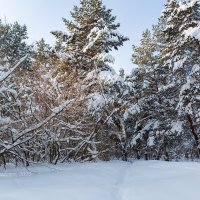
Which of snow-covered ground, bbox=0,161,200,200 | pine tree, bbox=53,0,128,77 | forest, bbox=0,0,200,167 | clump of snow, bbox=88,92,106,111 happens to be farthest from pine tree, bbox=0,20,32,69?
snow-covered ground, bbox=0,161,200,200

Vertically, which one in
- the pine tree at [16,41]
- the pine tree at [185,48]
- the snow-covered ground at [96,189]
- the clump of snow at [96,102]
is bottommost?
the snow-covered ground at [96,189]

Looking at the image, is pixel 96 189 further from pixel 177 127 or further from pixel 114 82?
pixel 177 127

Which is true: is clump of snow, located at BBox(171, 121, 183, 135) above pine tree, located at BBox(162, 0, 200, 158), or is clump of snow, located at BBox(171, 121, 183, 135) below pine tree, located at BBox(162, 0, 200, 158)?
below

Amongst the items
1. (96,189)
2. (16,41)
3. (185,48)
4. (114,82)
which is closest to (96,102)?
(114,82)

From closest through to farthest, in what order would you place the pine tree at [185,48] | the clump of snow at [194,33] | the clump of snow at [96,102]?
the clump of snow at [194,33] < the clump of snow at [96,102] < the pine tree at [185,48]

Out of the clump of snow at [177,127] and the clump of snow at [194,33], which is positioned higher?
the clump of snow at [194,33]

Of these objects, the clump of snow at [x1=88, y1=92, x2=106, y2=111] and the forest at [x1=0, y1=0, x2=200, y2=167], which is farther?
the clump of snow at [x1=88, y1=92, x2=106, y2=111]

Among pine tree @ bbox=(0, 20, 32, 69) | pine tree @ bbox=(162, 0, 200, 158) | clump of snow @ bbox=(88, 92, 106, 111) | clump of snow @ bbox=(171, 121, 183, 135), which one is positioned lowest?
clump of snow @ bbox=(171, 121, 183, 135)

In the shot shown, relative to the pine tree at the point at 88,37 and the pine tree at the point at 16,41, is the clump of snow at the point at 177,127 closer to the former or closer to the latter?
the pine tree at the point at 88,37

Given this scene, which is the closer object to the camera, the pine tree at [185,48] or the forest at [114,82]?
the forest at [114,82]

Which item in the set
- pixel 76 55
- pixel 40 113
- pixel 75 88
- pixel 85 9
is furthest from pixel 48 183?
pixel 85 9

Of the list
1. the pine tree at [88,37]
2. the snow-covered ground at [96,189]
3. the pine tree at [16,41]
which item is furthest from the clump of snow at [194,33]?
the pine tree at [16,41]

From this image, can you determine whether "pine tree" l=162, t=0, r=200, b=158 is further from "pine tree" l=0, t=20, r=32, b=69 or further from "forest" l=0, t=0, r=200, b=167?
"pine tree" l=0, t=20, r=32, b=69

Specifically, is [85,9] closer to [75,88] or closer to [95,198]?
[75,88]
